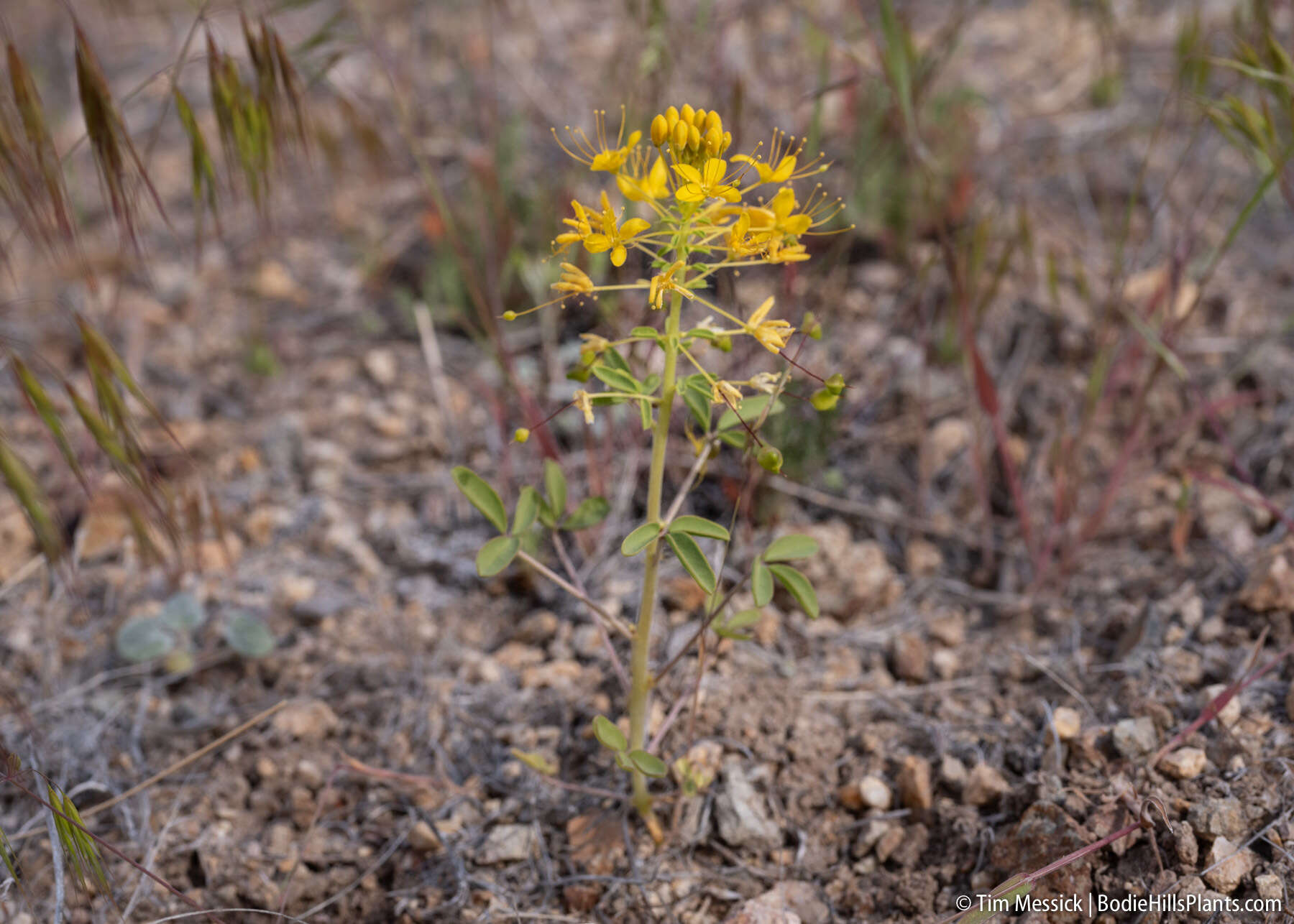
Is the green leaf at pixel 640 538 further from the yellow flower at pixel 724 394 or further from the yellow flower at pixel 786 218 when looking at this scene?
the yellow flower at pixel 786 218

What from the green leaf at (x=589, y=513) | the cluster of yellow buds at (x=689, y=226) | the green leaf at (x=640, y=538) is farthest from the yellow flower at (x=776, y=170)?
the green leaf at (x=589, y=513)

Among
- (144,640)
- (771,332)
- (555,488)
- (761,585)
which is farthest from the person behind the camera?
(144,640)

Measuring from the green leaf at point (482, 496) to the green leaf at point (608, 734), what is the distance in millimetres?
343

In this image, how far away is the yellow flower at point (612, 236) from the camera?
1.15 metres

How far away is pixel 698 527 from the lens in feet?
4.21

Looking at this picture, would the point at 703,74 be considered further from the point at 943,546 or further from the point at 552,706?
the point at 552,706

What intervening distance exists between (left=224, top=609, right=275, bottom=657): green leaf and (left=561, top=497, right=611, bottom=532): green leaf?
829 millimetres

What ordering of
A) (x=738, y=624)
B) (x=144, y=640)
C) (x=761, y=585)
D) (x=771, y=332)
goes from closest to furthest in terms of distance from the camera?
(x=771, y=332) < (x=761, y=585) < (x=738, y=624) < (x=144, y=640)

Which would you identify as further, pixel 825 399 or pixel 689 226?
pixel 825 399

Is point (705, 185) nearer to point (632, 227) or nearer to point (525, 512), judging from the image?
point (632, 227)

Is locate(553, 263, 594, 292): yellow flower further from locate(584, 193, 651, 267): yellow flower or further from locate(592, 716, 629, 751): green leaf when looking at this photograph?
locate(592, 716, 629, 751): green leaf

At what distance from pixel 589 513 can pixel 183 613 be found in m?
1.02

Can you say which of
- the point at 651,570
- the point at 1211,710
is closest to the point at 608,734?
the point at 651,570

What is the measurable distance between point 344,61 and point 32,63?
1218 mm
